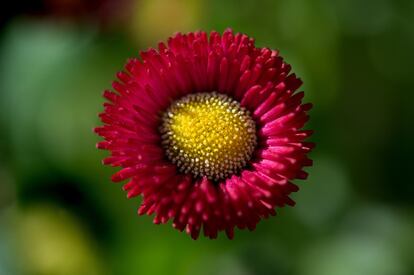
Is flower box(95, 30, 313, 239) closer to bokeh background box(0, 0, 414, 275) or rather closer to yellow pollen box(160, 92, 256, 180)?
yellow pollen box(160, 92, 256, 180)

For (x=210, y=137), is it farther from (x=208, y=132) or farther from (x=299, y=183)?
(x=299, y=183)

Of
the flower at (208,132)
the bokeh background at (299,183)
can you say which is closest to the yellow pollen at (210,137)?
the flower at (208,132)

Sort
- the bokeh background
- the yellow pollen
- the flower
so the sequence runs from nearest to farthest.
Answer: the flower < the yellow pollen < the bokeh background

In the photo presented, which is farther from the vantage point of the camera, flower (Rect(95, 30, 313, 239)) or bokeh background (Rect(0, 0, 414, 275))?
bokeh background (Rect(0, 0, 414, 275))

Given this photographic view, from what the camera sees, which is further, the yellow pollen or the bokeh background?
the bokeh background

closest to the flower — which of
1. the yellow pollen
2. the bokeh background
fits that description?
the yellow pollen

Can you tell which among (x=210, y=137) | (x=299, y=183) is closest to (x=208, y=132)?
(x=210, y=137)

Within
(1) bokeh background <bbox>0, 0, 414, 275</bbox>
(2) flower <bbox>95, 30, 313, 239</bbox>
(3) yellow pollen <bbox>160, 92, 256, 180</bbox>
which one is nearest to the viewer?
(2) flower <bbox>95, 30, 313, 239</bbox>
